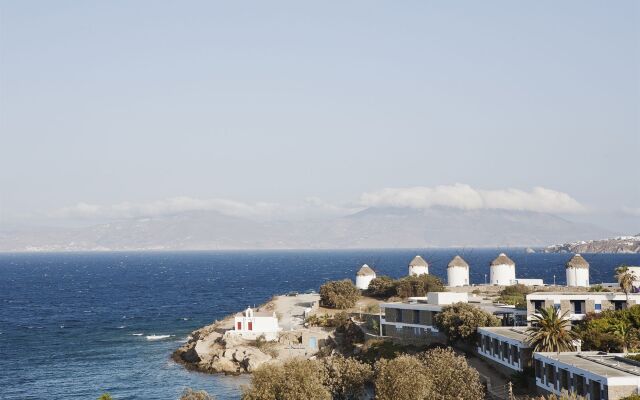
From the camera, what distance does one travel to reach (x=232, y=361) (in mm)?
80750

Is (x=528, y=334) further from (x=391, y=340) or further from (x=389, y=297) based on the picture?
(x=389, y=297)

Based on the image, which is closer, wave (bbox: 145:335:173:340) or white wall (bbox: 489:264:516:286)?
wave (bbox: 145:335:173:340)

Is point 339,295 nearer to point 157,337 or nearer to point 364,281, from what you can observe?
point 364,281

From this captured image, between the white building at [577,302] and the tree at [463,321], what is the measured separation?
141 inches

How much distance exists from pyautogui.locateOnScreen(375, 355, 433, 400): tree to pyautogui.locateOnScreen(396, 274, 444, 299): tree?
48.5m

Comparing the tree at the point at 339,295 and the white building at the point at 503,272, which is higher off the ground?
the white building at the point at 503,272

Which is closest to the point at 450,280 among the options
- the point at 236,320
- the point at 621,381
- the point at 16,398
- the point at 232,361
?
the point at 236,320

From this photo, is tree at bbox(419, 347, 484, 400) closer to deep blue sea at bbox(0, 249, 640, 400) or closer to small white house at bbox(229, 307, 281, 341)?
deep blue sea at bbox(0, 249, 640, 400)

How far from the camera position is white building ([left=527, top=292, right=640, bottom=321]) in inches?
2702

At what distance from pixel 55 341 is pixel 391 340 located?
4340 cm

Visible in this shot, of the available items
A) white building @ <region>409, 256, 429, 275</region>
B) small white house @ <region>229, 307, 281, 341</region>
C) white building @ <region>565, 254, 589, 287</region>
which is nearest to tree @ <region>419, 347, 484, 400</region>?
small white house @ <region>229, 307, 281, 341</region>

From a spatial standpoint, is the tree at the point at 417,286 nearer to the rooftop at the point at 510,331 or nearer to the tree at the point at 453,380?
the rooftop at the point at 510,331

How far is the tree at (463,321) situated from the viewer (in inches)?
2731

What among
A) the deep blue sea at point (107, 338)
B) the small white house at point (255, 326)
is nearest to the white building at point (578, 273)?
the small white house at point (255, 326)
